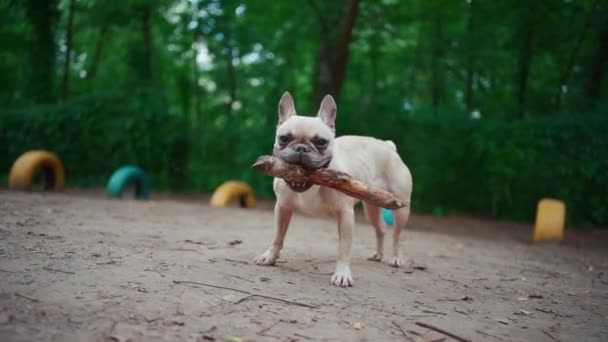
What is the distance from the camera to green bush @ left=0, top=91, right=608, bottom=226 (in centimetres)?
1238

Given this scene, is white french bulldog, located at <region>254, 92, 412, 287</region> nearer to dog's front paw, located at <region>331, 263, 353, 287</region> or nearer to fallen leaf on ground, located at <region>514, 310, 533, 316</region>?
dog's front paw, located at <region>331, 263, 353, 287</region>

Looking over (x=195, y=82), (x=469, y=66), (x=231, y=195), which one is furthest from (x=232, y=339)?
(x=195, y=82)

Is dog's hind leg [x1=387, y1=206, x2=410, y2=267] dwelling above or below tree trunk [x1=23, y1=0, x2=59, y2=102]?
below

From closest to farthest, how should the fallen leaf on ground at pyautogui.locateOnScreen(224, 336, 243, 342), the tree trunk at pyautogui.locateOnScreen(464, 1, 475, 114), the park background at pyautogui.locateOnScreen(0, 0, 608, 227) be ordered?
the fallen leaf on ground at pyautogui.locateOnScreen(224, 336, 243, 342)
the park background at pyautogui.locateOnScreen(0, 0, 608, 227)
the tree trunk at pyautogui.locateOnScreen(464, 1, 475, 114)

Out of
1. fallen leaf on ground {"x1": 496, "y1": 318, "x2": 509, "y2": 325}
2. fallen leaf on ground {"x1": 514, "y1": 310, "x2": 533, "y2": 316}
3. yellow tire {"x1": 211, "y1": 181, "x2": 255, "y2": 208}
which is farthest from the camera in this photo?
yellow tire {"x1": 211, "y1": 181, "x2": 255, "y2": 208}

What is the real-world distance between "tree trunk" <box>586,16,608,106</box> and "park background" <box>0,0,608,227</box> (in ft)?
0.13

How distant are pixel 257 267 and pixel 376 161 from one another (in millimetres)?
1795

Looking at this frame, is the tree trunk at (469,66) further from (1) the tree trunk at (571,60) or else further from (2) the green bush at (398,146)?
(1) the tree trunk at (571,60)

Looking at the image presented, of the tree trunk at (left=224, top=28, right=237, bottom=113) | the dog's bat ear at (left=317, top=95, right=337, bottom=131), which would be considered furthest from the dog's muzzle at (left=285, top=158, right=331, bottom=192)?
the tree trunk at (left=224, top=28, right=237, bottom=113)

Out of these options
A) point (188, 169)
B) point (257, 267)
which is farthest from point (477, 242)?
point (188, 169)

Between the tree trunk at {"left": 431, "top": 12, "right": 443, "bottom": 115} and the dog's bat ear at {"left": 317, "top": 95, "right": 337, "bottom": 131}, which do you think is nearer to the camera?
the dog's bat ear at {"left": 317, "top": 95, "right": 337, "bottom": 131}

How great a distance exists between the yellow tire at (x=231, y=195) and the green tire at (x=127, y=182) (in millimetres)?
1836

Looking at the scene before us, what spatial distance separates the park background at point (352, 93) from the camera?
13.0m

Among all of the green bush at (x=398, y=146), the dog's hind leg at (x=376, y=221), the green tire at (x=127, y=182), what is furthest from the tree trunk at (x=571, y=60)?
the green tire at (x=127, y=182)
